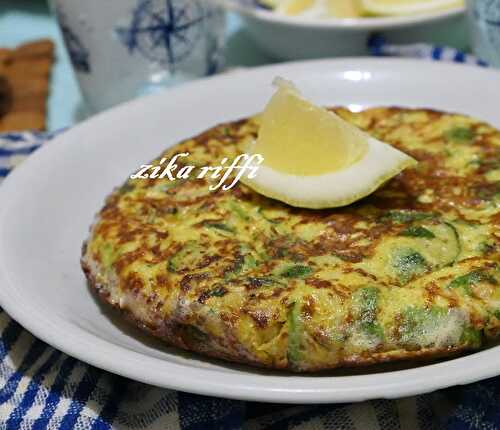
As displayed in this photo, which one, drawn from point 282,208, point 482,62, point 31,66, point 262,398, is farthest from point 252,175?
point 31,66

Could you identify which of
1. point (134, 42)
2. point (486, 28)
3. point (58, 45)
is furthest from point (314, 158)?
point (58, 45)

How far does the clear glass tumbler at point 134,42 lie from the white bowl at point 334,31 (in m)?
0.28

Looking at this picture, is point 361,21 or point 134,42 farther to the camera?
point 361,21

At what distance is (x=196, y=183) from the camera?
228cm

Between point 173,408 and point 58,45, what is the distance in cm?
359

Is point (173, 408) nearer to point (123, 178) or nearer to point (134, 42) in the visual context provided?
point (123, 178)

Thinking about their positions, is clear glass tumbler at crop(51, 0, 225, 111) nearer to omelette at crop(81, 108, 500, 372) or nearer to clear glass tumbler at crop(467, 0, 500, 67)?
clear glass tumbler at crop(467, 0, 500, 67)

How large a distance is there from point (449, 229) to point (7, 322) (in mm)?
1250

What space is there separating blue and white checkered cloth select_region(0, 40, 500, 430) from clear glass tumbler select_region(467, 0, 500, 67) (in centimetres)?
220

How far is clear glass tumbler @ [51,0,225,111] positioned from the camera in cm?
341

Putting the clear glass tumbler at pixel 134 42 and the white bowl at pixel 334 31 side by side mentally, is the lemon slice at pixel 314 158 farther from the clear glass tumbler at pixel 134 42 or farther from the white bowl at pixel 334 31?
the white bowl at pixel 334 31

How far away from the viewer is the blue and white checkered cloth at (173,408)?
1.72 meters

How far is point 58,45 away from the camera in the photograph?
482 cm

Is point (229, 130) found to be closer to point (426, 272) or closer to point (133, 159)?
point (133, 159)
